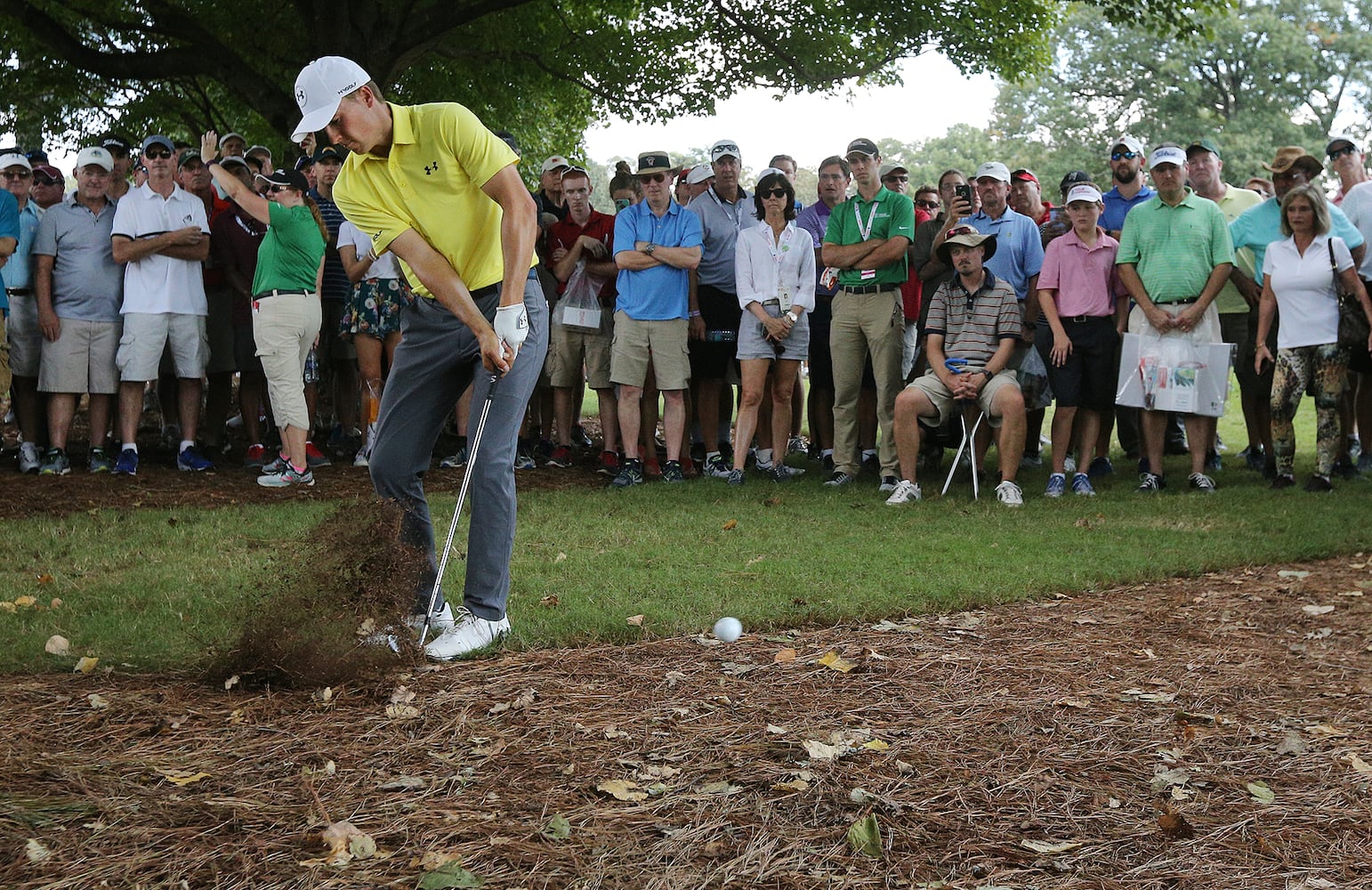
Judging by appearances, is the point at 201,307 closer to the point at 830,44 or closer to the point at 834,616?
the point at 834,616

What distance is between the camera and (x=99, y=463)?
10578 millimetres

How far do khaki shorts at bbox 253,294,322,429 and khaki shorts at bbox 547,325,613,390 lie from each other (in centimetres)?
232

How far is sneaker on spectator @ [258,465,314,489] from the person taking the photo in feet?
33.1

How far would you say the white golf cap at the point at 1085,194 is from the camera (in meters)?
10.5

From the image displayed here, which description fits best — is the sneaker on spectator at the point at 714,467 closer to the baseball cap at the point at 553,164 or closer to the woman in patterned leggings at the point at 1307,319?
the baseball cap at the point at 553,164

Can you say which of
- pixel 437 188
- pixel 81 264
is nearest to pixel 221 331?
pixel 81 264

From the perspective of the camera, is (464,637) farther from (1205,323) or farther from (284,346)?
(1205,323)

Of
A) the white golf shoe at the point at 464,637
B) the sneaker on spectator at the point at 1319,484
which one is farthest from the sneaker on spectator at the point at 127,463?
the sneaker on spectator at the point at 1319,484

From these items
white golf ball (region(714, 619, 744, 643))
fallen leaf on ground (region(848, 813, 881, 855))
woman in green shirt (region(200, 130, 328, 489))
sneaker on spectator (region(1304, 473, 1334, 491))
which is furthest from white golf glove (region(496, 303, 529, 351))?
sneaker on spectator (region(1304, 473, 1334, 491))

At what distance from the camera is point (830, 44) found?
55.8ft

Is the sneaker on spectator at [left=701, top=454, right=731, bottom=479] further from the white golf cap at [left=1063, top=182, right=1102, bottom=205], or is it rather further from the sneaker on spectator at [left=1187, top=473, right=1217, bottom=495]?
the sneaker on spectator at [left=1187, top=473, right=1217, bottom=495]

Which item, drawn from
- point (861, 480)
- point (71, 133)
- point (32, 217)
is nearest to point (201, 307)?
point (32, 217)

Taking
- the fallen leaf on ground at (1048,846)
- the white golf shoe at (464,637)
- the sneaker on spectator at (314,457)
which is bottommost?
the fallen leaf on ground at (1048,846)

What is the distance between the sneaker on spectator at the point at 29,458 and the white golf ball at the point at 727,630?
7094mm
